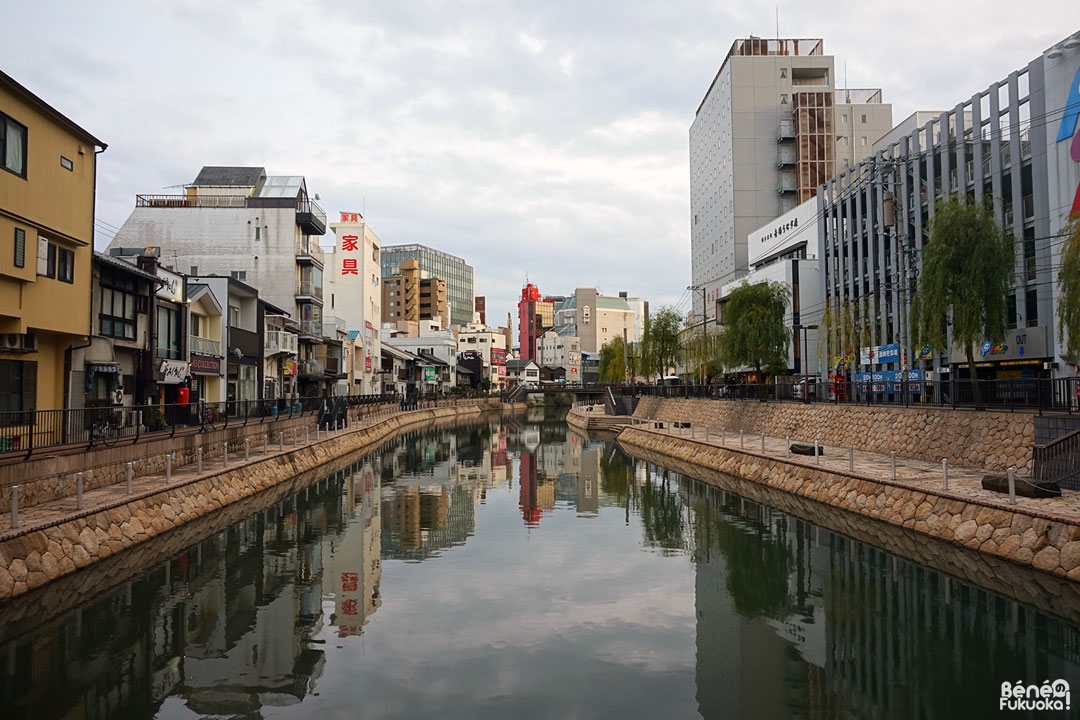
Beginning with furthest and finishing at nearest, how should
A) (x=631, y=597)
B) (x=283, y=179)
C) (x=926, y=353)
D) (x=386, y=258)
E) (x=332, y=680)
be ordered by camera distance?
(x=386, y=258) < (x=283, y=179) < (x=926, y=353) < (x=631, y=597) < (x=332, y=680)

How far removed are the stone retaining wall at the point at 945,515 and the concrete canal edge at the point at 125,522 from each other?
20372 mm

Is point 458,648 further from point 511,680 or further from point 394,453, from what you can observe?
point 394,453

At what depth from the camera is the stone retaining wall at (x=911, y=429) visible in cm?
2272

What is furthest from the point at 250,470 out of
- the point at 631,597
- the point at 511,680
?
the point at 511,680

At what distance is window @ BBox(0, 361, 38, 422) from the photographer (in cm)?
2222

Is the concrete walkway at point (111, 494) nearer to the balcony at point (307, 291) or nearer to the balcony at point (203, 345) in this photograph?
the balcony at point (203, 345)

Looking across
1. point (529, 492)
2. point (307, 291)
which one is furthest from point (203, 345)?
point (307, 291)

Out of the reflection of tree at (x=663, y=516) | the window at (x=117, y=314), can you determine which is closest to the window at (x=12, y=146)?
the window at (x=117, y=314)

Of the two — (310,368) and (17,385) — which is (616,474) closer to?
(17,385)

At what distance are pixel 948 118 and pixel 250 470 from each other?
143 ft

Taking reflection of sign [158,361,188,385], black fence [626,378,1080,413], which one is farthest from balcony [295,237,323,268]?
black fence [626,378,1080,413]

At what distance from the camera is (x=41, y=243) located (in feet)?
73.3

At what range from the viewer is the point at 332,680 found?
11.6 meters

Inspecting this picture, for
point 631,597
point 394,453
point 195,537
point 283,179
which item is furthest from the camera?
point 283,179
